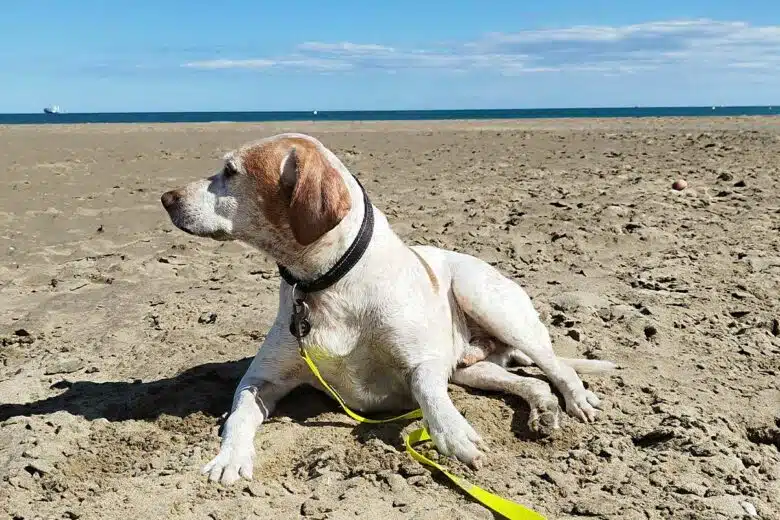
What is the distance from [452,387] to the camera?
181 inches

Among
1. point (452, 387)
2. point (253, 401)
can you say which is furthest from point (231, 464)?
point (452, 387)

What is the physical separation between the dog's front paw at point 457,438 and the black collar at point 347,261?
804mm

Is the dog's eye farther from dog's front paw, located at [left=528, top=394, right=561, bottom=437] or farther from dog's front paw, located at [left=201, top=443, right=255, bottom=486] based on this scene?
dog's front paw, located at [left=528, top=394, right=561, bottom=437]

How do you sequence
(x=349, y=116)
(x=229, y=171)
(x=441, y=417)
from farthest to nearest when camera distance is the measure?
1. (x=349, y=116)
2. (x=229, y=171)
3. (x=441, y=417)

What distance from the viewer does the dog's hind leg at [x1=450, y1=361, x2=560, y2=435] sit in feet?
13.1

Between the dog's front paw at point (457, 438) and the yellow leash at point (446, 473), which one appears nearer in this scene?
the yellow leash at point (446, 473)

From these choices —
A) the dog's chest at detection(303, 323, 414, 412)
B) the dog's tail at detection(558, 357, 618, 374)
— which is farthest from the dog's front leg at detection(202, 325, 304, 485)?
the dog's tail at detection(558, 357, 618, 374)

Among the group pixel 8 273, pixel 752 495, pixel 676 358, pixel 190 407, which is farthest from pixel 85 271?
pixel 752 495

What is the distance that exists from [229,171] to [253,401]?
1152 mm

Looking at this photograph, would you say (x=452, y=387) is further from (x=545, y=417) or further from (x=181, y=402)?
(x=181, y=402)

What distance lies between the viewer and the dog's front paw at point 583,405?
4141 millimetres

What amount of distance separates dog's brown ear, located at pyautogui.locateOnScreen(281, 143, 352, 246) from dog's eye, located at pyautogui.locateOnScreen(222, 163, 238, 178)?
34 centimetres

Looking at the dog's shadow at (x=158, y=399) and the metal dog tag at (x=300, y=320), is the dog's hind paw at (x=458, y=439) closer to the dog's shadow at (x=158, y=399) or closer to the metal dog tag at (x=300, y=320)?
the metal dog tag at (x=300, y=320)

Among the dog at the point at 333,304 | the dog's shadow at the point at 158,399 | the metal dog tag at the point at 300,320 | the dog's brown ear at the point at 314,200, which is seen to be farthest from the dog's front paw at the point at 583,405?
the dog's brown ear at the point at 314,200
